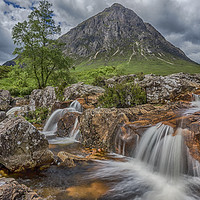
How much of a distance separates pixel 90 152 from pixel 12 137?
3717 mm

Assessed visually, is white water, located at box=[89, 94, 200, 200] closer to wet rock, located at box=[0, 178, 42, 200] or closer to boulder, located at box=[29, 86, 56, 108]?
wet rock, located at box=[0, 178, 42, 200]

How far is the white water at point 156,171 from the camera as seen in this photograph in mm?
4215

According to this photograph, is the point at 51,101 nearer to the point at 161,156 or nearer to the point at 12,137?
the point at 12,137

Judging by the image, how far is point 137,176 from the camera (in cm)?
518

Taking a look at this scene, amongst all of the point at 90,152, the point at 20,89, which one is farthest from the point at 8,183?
the point at 20,89

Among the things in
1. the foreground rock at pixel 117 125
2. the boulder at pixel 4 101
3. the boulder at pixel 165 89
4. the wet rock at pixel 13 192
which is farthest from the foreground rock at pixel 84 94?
the boulder at pixel 4 101

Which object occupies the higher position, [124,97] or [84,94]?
[84,94]

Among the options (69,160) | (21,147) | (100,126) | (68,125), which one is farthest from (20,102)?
(69,160)

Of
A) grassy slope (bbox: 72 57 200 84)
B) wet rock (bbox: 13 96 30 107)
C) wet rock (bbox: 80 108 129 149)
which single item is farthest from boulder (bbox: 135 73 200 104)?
wet rock (bbox: 13 96 30 107)

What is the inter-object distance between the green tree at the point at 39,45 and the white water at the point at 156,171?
18.3 metres

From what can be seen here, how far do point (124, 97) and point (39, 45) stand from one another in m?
15.7

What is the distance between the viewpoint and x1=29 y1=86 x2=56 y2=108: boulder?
59.6ft

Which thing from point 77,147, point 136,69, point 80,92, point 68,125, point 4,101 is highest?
point 136,69

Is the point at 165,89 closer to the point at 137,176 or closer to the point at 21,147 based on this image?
the point at 137,176
